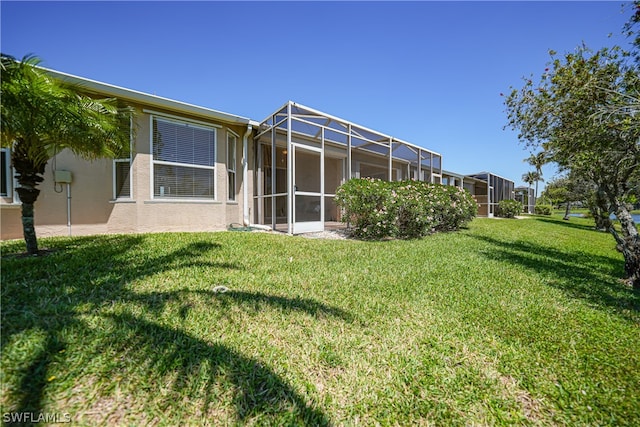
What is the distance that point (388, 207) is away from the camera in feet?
25.5

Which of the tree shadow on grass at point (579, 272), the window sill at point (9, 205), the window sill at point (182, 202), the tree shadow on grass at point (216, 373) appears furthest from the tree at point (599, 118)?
the window sill at point (9, 205)

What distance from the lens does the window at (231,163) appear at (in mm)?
8945

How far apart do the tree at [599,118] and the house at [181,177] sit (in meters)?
5.89

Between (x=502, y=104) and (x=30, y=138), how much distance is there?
9873 millimetres

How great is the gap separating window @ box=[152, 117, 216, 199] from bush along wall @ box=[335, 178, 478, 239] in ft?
14.4

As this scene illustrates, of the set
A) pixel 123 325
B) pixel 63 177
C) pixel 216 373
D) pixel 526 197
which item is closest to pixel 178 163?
pixel 63 177

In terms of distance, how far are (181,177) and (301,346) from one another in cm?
711

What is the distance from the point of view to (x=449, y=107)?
11.9 metres

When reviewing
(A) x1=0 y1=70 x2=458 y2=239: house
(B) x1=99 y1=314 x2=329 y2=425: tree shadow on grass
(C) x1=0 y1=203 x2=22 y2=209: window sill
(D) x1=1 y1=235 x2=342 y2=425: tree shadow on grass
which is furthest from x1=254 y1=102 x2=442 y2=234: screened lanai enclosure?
(C) x1=0 y1=203 x2=22 y2=209: window sill

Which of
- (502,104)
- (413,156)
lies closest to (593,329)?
(502,104)

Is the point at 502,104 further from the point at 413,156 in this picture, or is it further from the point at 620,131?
the point at 413,156

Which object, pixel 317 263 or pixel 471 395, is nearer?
pixel 471 395

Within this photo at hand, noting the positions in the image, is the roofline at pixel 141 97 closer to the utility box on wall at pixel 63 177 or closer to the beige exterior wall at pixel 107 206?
the beige exterior wall at pixel 107 206

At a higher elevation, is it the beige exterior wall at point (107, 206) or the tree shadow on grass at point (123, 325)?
the beige exterior wall at point (107, 206)
